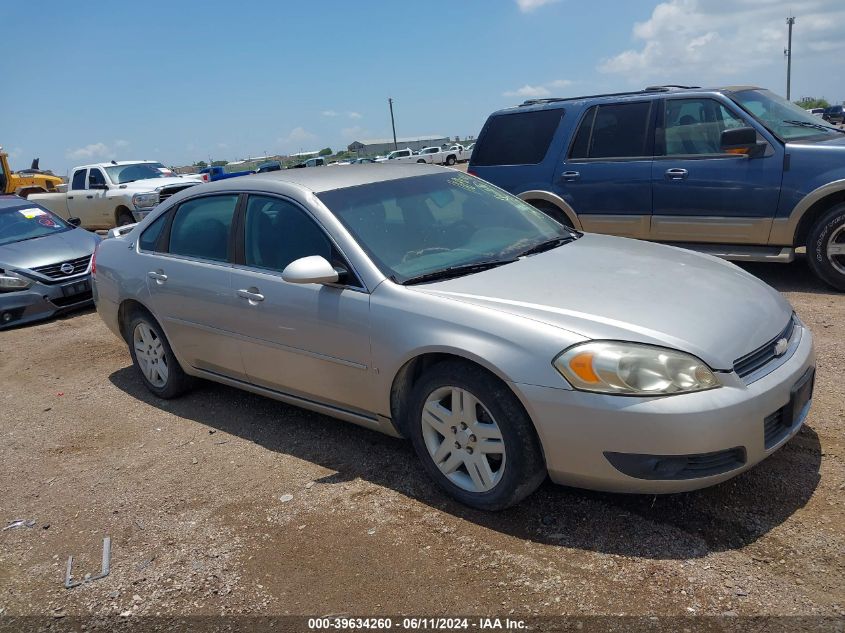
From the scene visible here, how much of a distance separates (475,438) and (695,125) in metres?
5.10

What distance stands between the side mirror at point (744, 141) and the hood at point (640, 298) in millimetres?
2916

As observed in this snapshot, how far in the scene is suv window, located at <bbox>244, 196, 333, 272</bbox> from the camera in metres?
4.04

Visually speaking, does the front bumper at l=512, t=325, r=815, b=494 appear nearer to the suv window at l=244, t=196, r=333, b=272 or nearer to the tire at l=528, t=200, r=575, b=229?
the suv window at l=244, t=196, r=333, b=272

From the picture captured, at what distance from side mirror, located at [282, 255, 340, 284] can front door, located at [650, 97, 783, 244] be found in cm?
453

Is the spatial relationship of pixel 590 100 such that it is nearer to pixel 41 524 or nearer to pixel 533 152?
pixel 533 152

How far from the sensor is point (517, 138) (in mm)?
8109

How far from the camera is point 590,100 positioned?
25.1 feet

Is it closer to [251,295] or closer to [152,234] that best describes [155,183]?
[152,234]

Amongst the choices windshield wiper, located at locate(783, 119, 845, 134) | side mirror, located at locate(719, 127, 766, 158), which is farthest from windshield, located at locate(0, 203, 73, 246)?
windshield wiper, located at locate(783, 119, 845, 134)

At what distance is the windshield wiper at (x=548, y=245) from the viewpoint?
4070 mm

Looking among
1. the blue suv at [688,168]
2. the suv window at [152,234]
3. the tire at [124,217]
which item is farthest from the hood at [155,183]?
the suv window at [152,234]

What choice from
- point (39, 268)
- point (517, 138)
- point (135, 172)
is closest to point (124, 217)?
point (135, 172)

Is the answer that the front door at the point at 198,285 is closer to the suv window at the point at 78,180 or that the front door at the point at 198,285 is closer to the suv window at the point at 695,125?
the suv window at the point at 695,125

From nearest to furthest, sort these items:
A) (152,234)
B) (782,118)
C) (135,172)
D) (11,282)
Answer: (152,234) < (782,118) < (11,282) < (135,172)
